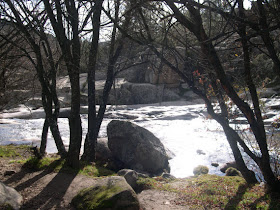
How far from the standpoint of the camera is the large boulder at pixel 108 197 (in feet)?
15.0

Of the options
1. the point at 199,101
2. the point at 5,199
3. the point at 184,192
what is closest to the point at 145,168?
the point at 184,192

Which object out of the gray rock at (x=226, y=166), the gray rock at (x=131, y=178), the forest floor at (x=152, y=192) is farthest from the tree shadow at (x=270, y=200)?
the gray rock at (x=226, y=166)

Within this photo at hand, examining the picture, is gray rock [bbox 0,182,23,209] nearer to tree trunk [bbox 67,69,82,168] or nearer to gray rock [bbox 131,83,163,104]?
tree trunk [bbox 67,69,82,168]

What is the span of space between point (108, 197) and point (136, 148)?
4.58m

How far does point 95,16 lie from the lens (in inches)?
274

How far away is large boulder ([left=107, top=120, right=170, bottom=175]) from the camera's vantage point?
360 inches

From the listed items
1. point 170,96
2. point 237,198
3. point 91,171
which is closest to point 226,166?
point 237,198

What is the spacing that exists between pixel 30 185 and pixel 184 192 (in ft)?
10.5

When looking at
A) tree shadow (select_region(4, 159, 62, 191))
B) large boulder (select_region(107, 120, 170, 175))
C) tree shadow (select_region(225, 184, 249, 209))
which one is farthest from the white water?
tree shadow (select_region(4, 159, 62, 191))

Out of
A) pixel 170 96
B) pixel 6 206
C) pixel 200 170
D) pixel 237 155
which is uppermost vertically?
pixel 170 96

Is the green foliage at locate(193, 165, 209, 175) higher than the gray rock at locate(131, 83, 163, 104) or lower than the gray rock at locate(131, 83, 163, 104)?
lower

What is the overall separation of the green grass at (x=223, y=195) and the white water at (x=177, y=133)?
1.75 m

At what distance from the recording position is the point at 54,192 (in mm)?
5500

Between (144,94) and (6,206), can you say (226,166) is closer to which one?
(6,206)
